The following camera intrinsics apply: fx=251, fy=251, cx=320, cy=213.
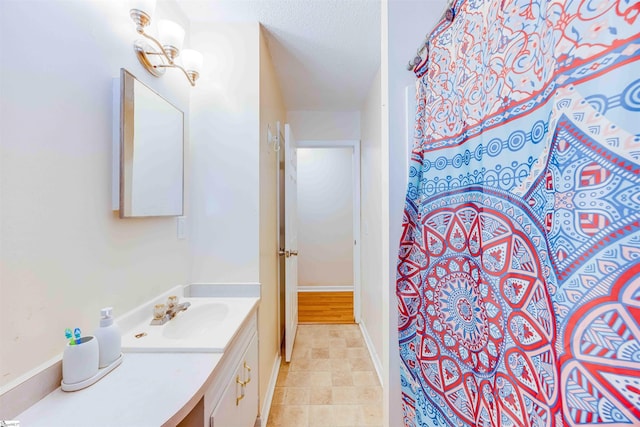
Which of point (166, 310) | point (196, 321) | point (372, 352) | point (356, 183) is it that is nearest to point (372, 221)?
point (356, 183)

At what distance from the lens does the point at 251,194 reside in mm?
1525

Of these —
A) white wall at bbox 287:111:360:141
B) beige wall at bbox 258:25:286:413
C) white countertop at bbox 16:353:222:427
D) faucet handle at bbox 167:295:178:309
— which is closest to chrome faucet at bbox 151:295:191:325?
faucet handle at bbox 167:295:178:309

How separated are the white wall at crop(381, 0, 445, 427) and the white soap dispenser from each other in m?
0.99

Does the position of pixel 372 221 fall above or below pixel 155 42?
below

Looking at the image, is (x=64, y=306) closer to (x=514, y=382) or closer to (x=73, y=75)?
(x=73, y=75)

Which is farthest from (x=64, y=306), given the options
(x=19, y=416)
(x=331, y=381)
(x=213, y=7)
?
(x=331, y=381)

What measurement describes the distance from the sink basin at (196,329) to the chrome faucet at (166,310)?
0.02 metres

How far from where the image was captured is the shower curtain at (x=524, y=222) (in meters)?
0.40

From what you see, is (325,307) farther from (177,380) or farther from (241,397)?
(177,380)

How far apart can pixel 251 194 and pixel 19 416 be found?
3.75 feet

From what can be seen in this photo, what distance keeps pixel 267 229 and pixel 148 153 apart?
34.4 inches

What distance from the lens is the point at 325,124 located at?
301cm

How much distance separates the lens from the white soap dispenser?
76 centimetres

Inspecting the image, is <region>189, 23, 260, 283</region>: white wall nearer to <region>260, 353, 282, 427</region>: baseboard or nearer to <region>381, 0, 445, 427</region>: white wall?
<region>381, 0, 445, 427</region>: white wall
